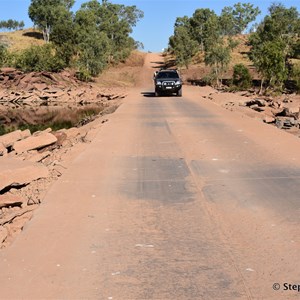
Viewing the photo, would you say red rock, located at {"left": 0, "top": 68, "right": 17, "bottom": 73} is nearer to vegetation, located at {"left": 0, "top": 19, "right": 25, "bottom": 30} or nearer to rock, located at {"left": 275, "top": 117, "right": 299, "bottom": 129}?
rock, located at {"left": 275, "top": 117, "right": 299, "bottom": 129}

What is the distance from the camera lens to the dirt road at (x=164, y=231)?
15.1 feet

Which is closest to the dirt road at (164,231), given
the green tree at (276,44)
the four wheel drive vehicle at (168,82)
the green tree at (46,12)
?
the four wheel drive vehicle at (168,82)

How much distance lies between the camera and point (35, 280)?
15.4 ft

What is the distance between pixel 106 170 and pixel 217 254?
15.1ft

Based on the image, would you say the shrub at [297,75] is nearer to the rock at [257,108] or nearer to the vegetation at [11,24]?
the rock at [257,108]

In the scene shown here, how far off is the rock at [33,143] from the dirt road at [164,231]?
10.7 ft

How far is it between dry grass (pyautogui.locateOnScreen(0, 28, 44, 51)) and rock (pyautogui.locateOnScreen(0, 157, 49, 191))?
240ft

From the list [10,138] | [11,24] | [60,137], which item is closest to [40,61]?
[60,137]

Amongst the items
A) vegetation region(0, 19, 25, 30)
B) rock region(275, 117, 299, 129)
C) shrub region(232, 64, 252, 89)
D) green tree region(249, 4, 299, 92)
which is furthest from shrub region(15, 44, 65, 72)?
vegetation region(0, 19, 25, 30)

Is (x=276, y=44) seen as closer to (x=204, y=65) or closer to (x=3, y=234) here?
(x=204, y=65)

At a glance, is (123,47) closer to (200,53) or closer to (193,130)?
(200,53)

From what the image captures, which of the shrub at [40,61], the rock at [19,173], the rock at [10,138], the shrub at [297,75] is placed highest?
the shrub at [40,61]

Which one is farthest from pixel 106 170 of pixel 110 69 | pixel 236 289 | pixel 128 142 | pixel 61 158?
pixel 110 69

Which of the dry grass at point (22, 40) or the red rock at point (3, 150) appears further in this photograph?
the dry grass at point (22, 40)
